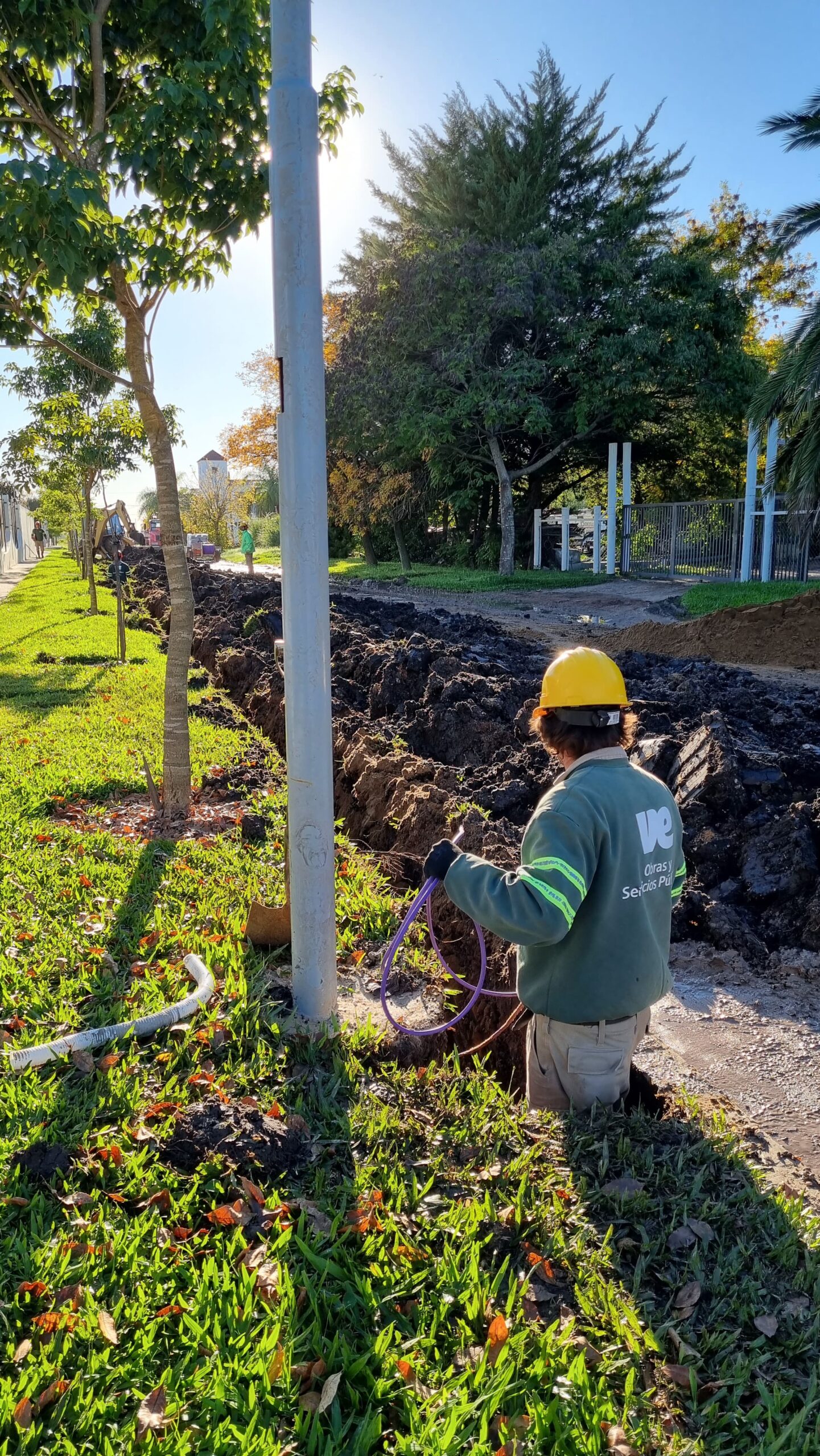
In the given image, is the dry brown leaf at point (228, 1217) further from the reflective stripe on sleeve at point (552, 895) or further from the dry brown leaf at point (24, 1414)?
the reflective stripe on sleeve at point (552, 895)

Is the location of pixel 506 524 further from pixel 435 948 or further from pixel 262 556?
pixel 262 556

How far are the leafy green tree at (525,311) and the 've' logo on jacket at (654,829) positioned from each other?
2372 cm

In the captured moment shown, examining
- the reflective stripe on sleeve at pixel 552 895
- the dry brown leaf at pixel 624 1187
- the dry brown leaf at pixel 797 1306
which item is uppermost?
the reflective stripe on sleeve at pixel 552 895

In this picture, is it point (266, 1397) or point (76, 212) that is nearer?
point (266, 1397)

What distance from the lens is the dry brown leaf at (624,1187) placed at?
2723mm

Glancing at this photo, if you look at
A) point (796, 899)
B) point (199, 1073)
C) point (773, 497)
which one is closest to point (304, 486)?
point (199, 1073)

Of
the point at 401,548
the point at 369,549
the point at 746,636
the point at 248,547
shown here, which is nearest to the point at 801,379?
the point at 746,636

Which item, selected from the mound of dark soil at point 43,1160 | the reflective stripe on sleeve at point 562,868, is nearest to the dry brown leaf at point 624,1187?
the reflective stripe on sleeve at point 562,868

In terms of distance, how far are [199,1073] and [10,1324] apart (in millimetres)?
1052

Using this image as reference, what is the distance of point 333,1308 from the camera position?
7.67 feet

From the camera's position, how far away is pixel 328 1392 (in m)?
2.08

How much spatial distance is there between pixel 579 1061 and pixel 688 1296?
0.82 meters

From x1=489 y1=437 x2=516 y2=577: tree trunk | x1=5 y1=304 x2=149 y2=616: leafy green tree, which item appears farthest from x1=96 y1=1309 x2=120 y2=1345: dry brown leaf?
x1=489 y1=437 x2=516 y2=577: tree trunk

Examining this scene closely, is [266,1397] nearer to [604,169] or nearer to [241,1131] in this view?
[241,1131]
